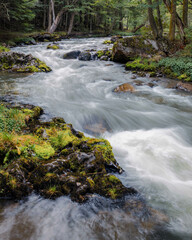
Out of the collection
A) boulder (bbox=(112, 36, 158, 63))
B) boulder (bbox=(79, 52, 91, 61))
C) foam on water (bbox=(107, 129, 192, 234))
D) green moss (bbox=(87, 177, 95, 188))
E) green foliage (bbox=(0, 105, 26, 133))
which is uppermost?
boulder (bbox=(112, 36, 158, 63))

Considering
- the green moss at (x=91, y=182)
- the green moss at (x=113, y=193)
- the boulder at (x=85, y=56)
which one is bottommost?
the green moss at (x=113, y=193)

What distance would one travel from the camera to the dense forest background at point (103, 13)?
47.2 feet

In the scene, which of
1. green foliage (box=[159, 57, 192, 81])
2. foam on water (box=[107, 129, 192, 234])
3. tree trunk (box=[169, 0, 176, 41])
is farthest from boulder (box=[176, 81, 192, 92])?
tree trunk (box=[169, 0, 176, 41])

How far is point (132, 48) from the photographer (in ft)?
48.0

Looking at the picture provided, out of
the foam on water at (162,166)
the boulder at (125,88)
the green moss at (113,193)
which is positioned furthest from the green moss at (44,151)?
the boulder at (125,88)

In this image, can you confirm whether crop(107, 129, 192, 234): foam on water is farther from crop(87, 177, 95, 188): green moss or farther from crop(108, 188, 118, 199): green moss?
crop(87, 177, 95, 188): green moss

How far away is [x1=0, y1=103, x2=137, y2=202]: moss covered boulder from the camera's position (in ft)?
9.87

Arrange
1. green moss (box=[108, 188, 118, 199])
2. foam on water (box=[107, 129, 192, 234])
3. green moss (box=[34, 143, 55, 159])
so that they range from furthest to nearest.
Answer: green moss (box=[34, 143, 55, 159]) → foam on water (box=[107, 129, 192, 234]) → green moss (box=[108, 188, 118, 199])

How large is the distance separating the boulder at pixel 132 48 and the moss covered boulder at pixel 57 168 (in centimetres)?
1202

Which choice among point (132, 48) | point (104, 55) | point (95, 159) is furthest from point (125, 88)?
point (104, 55)

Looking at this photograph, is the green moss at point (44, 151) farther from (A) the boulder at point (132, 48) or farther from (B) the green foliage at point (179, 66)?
(A) the boulder at point (132, 48)

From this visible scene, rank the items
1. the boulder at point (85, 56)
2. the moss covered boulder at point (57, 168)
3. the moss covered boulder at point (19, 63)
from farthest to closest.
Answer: the boulder at point (85, 56) < the moss covered boulder at point (19, 63) < the moss covered boulder at point (57, 168)

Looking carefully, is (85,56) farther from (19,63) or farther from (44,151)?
(44,151)

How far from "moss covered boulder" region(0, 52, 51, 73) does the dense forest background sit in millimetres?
7244
